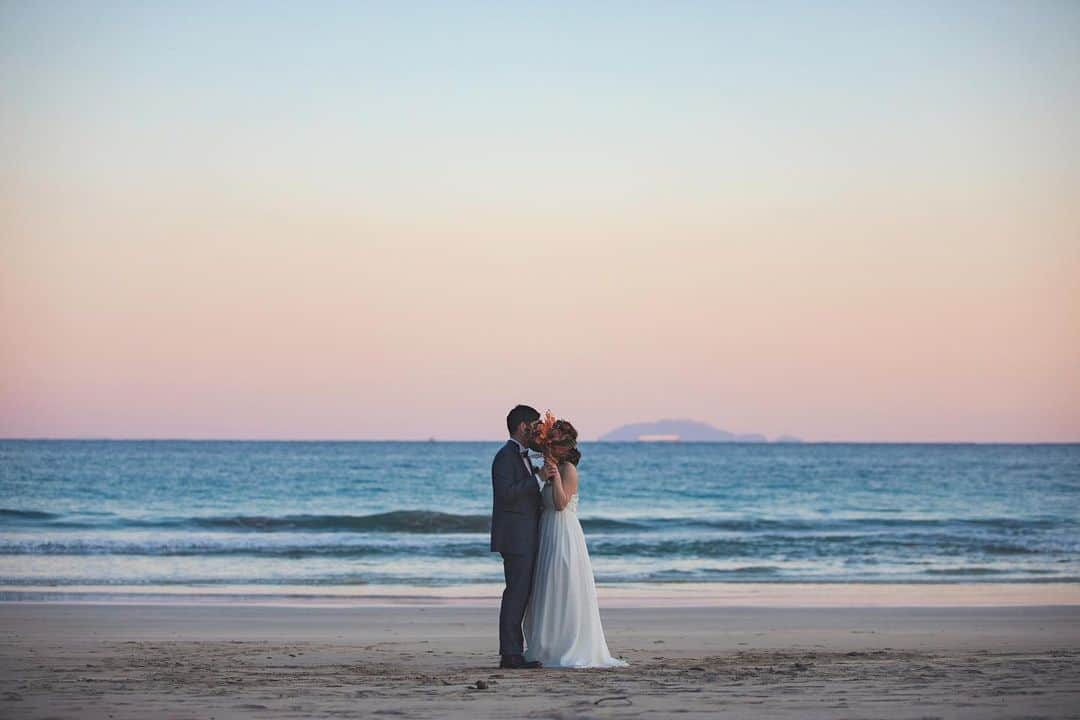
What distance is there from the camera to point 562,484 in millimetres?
9062

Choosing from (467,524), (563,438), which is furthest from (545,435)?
(467,524)

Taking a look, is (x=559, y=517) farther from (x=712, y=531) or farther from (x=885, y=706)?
(x=712, y=531)

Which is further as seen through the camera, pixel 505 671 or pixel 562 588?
pixel 562 588

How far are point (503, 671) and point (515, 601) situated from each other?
1.89 ft

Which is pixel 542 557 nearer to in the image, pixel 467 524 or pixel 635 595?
pixel 635 595

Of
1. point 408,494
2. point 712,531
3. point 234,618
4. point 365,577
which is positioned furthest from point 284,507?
point 234,618

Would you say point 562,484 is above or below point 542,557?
above

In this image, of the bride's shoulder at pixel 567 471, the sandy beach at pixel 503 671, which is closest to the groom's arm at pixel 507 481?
the bride's shoulder at pixel 567 471

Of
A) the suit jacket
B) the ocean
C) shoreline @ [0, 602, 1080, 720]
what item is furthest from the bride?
the ocean

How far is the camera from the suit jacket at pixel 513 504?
29.5 feet

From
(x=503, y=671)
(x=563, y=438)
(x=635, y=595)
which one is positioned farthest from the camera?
(x=635, y=595)

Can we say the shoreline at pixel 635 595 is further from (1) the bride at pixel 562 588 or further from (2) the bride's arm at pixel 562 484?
(2) the bride's arm at pixel 562 484

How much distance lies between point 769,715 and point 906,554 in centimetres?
1833

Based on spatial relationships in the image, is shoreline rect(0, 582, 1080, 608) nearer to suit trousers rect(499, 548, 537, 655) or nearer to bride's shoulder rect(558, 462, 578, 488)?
suit trousers rect(499, 548, 537, 655)
